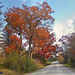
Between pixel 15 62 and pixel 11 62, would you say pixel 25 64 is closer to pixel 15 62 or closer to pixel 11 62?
pixel 15 62

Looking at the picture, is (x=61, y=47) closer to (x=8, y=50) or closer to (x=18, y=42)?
(x=18, y=42)

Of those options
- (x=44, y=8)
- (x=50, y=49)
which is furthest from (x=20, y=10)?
(x=50, y=49)

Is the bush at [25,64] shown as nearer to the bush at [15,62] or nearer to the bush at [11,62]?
the bush at [15,62]

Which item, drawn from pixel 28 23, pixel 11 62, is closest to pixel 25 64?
pixel 11 62

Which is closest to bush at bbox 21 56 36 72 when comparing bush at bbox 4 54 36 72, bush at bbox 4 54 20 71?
bush at bbox 4 54 36 72

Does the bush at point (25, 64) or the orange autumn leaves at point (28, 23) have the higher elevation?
the orange autumn leaves at point (28, 23)

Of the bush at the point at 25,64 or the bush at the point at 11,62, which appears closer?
the bush at the point at 11,62

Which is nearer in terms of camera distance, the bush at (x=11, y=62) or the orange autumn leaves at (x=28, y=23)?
the bush at (x=11, y=62)

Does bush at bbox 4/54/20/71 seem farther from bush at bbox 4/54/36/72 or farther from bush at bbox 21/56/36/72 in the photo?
A: bush at bbox 21/56/36/72

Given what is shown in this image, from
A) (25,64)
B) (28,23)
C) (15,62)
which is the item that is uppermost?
(28,23)

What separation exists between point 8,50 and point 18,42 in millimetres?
3564

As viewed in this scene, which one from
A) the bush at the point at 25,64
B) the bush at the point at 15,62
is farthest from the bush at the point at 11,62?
the bush at the point at 25,64

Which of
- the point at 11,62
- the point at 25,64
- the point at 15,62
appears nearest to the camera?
the point at 11,62

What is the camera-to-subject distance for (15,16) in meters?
21.4
